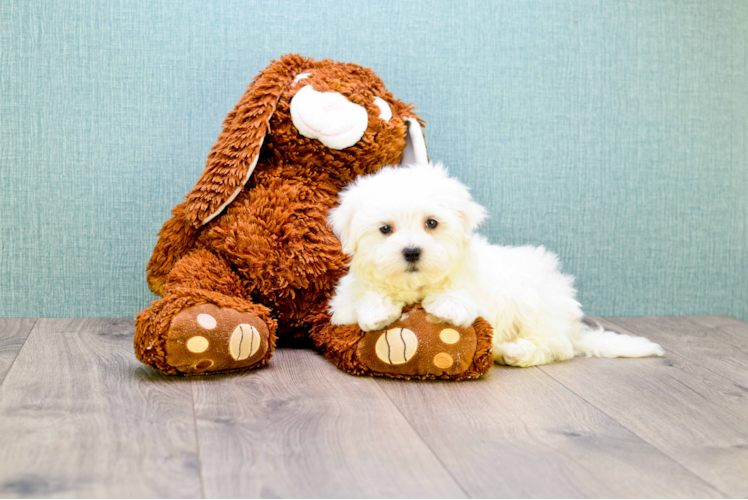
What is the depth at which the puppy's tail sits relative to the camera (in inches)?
61.3

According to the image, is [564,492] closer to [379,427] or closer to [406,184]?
[379,427]

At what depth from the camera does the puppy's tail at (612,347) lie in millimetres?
1558

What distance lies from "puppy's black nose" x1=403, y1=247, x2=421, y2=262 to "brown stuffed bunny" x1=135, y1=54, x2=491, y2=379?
5.5 inches

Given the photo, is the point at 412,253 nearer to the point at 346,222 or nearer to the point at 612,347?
the point at 346,222

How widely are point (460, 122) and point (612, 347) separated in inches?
28.2

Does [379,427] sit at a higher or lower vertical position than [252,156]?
lower

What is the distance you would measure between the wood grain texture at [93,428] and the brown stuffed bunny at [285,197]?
219 millimetres

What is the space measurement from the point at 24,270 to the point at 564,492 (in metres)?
1.47

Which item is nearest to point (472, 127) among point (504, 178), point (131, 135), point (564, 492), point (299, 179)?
point (504, 178)

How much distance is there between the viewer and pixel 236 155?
149 centimetres

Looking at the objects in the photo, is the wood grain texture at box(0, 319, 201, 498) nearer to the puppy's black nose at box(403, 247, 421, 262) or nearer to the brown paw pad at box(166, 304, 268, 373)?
the brown paw pad at box(166, 304, 268, 373)

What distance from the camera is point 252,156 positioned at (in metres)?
1.48

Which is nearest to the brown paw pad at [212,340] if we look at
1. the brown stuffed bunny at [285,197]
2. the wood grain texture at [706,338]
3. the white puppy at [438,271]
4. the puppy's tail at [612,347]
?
the brown stuffed bunny at [285,197]

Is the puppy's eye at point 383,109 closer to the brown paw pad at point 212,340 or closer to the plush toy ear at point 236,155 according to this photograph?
the plush toy ear at point 236,155
